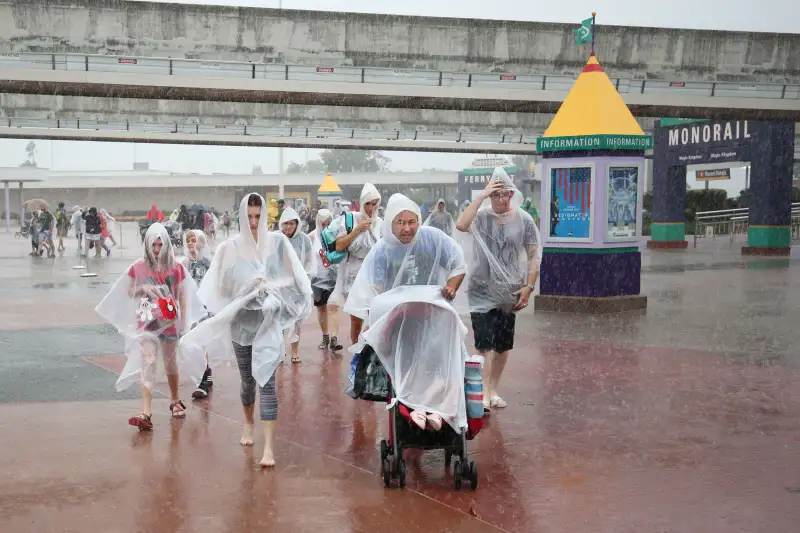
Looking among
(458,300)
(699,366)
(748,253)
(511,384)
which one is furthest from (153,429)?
(748,253)

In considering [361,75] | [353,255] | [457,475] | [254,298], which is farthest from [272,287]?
[361,75]

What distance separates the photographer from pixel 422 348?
5.38 metres

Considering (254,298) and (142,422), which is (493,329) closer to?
(254,298)

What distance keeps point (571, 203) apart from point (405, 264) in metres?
7.66

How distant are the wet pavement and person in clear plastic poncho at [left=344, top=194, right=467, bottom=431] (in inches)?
20.8

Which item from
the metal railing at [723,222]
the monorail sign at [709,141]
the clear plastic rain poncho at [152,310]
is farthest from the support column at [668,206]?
the clear plastic rain poncho at [152,310]

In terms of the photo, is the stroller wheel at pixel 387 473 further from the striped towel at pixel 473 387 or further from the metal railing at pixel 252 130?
the metal railing at pixel 252 130

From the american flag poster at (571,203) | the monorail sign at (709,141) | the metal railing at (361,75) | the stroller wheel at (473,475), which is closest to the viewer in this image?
the stroller wheel at (473,475)

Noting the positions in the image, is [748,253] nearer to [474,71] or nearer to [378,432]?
[474,71]

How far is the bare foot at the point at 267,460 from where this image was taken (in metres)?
5.66

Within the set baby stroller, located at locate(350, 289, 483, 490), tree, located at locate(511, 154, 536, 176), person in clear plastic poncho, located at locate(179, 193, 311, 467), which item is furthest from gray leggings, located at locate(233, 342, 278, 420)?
tree, located at locate(511, 154, 536, 176)

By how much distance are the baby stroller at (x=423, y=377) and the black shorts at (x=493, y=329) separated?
164cm

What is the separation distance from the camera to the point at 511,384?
807 centimetres

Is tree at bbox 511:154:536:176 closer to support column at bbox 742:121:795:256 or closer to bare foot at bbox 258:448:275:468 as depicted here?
support column at bbox 742:121:795:256
